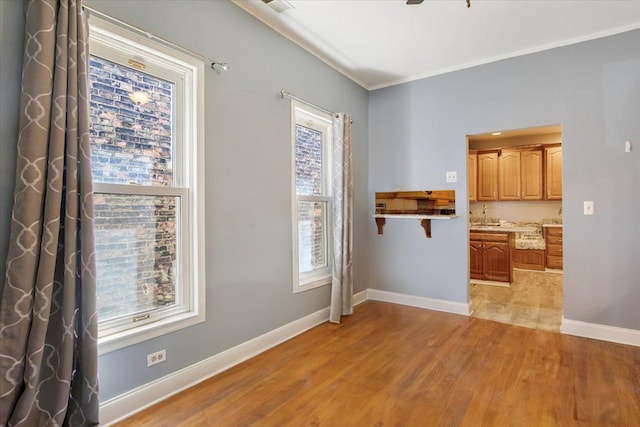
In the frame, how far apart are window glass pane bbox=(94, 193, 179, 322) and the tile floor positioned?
340cm

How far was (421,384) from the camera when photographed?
2.39 metres

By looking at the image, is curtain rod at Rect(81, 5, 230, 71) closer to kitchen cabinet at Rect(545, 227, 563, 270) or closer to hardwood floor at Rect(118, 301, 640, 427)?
hardwood floor at Rect(118, 301, 640, 427)

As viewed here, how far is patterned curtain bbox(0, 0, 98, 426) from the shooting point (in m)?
1.53

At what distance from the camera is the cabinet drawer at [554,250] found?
6.36 metres

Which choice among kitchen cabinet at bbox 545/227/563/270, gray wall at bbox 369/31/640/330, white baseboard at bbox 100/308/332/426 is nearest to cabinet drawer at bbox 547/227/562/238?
kitchen cabinet at bbox 545/227/563/270

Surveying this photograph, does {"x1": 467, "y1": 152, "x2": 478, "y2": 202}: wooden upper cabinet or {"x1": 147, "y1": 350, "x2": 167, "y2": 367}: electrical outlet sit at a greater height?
{"x1": 467, "y1": 152, "x2": 478, "y2": 202}: wooden upper cabinet

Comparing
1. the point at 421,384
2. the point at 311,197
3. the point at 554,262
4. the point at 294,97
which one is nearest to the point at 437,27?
the point at 294,97

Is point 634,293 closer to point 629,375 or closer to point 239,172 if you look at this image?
point 629,375

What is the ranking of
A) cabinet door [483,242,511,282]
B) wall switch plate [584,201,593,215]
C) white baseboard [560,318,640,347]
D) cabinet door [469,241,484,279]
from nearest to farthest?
1. white baseboard [560,318,640,347]
2. wall switch plate [584,201,593,215]
3. cabinet door [483,242,511,282]
4. cabinet door [469,241,484,279]

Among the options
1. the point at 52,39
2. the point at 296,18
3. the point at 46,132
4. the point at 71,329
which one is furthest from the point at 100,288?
the point at 296,18

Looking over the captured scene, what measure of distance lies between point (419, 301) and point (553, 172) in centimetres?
422

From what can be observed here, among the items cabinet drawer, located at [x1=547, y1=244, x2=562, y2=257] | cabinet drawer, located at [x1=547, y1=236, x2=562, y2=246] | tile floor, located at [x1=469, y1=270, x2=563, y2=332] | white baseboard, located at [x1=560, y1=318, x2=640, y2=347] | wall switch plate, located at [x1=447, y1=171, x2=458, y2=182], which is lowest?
tile floor, located at [x1=469, y1=270, x2=563, y2=332]

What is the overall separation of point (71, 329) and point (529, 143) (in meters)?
7.81

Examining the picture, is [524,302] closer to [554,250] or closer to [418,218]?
[418,218]
